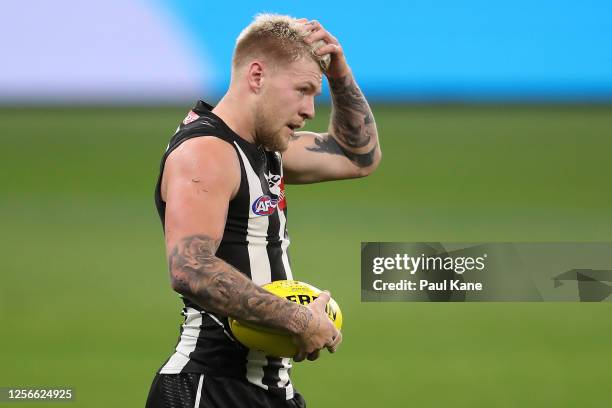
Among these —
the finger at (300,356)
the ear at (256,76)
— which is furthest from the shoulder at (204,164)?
the finger at (300,356)

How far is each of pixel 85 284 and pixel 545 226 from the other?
5.15 metres

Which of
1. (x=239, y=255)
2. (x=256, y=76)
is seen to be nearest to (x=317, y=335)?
(x=239, y=255)

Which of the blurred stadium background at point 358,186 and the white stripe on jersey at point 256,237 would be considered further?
the blurred stadium background at point 358,186

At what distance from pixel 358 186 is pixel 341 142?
9950mm

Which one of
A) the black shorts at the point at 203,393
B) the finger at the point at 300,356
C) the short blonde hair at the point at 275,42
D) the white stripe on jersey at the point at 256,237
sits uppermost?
the short blonde hair at the point at 275,42

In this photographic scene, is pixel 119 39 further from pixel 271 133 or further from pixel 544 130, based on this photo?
pixel 271 133

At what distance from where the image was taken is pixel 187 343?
13.6ft

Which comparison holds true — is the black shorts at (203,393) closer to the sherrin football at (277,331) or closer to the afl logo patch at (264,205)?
the sherrin football at (277,331)

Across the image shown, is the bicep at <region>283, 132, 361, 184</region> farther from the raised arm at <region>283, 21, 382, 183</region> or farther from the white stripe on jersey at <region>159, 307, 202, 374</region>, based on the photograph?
the white stripe on jersey at <region>159, 307, 202, 374</region>

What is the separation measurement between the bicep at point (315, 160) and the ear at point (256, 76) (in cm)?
60

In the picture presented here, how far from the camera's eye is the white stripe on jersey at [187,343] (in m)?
4.12

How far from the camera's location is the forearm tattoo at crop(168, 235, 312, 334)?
3.70m

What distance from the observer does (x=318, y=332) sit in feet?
12.4

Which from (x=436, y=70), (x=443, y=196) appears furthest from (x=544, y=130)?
(x=443, y=196)
